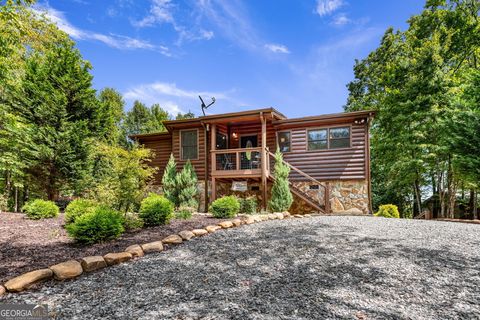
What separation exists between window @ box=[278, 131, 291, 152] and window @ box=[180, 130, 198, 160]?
3.98m

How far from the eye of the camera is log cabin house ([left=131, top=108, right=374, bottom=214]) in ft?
32.5

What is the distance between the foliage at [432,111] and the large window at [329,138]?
321 cm

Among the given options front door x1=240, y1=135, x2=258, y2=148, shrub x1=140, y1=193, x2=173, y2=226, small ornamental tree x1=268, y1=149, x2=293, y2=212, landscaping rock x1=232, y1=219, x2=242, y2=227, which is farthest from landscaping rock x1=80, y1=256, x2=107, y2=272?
front door x1=240, y1=135, x2=258, y2=148

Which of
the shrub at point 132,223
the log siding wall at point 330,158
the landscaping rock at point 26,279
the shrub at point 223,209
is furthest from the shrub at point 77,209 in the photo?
the log siding wall at point 330,158

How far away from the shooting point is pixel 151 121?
23.0 m

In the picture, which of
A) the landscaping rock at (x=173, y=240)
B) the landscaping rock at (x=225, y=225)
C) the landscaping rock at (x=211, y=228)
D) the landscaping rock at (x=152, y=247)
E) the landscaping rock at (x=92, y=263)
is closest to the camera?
the landscaping rock at (x=92, y=263)

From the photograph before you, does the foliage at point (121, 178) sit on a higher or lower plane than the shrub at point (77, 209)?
higher

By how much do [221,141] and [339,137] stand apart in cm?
532

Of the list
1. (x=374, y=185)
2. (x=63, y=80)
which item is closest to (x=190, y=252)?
(x=63, y=80)

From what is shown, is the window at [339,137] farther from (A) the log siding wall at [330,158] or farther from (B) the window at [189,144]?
(B) the window at [189,144]

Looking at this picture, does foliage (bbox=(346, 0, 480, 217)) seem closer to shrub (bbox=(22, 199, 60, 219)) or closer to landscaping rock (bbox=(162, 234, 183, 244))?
landscaping rock (bbox=(162, 234, 183, 244))

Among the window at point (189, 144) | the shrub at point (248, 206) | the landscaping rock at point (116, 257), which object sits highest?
the window at point (189, 144)

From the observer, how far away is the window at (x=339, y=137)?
1034cm

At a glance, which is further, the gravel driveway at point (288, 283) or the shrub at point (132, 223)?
the shrub at point (132, 223)
